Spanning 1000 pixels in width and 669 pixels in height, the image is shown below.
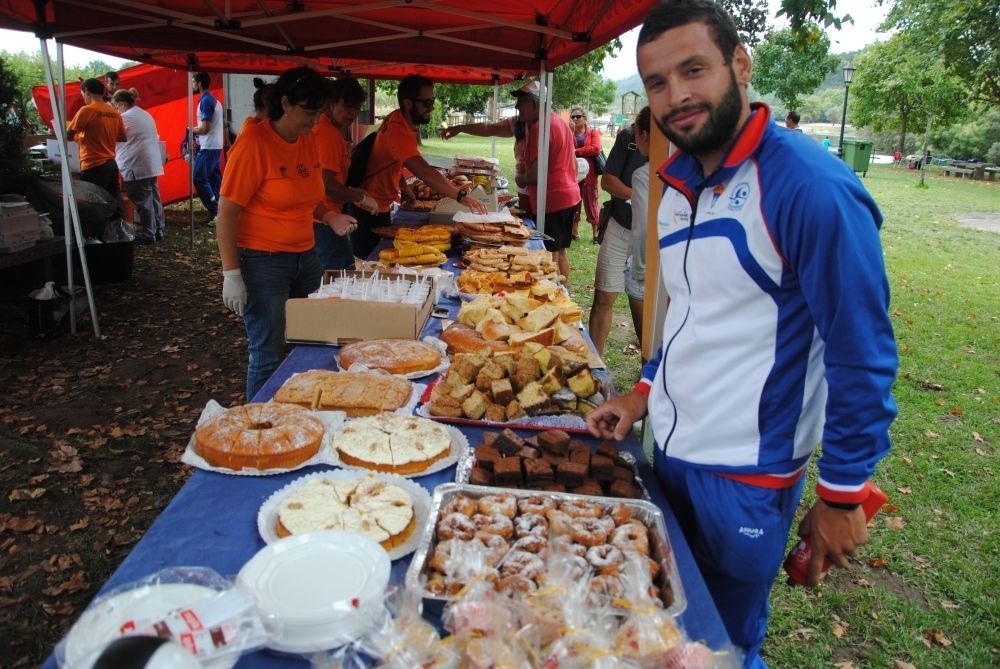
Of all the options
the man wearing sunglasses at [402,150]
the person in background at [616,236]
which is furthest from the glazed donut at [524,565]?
the man wearing sunglasses at [402,150]

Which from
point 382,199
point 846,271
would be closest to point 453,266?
point 382,199

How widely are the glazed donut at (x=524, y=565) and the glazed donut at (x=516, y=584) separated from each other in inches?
0.7

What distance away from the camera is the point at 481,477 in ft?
6.50

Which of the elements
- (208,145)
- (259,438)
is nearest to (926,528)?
(259,438)

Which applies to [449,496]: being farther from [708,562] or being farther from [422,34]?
[422,34]

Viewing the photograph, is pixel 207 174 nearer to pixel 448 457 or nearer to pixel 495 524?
pixel 448 457

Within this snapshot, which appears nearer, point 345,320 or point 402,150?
point 345,320

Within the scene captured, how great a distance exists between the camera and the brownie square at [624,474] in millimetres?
2021

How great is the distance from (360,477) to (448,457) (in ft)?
1.02

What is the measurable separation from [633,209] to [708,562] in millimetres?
3840

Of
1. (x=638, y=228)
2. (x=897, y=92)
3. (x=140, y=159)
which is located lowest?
(x=638, y=228)

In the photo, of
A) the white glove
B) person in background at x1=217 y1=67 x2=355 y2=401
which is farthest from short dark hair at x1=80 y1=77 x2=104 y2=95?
the white glove

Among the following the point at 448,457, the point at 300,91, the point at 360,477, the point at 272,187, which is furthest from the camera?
the point at 272,187

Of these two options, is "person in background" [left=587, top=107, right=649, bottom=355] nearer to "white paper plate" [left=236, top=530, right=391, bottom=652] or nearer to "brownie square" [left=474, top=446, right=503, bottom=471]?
"brownie square" [left=474, top=446, right=503, bottom=471]
